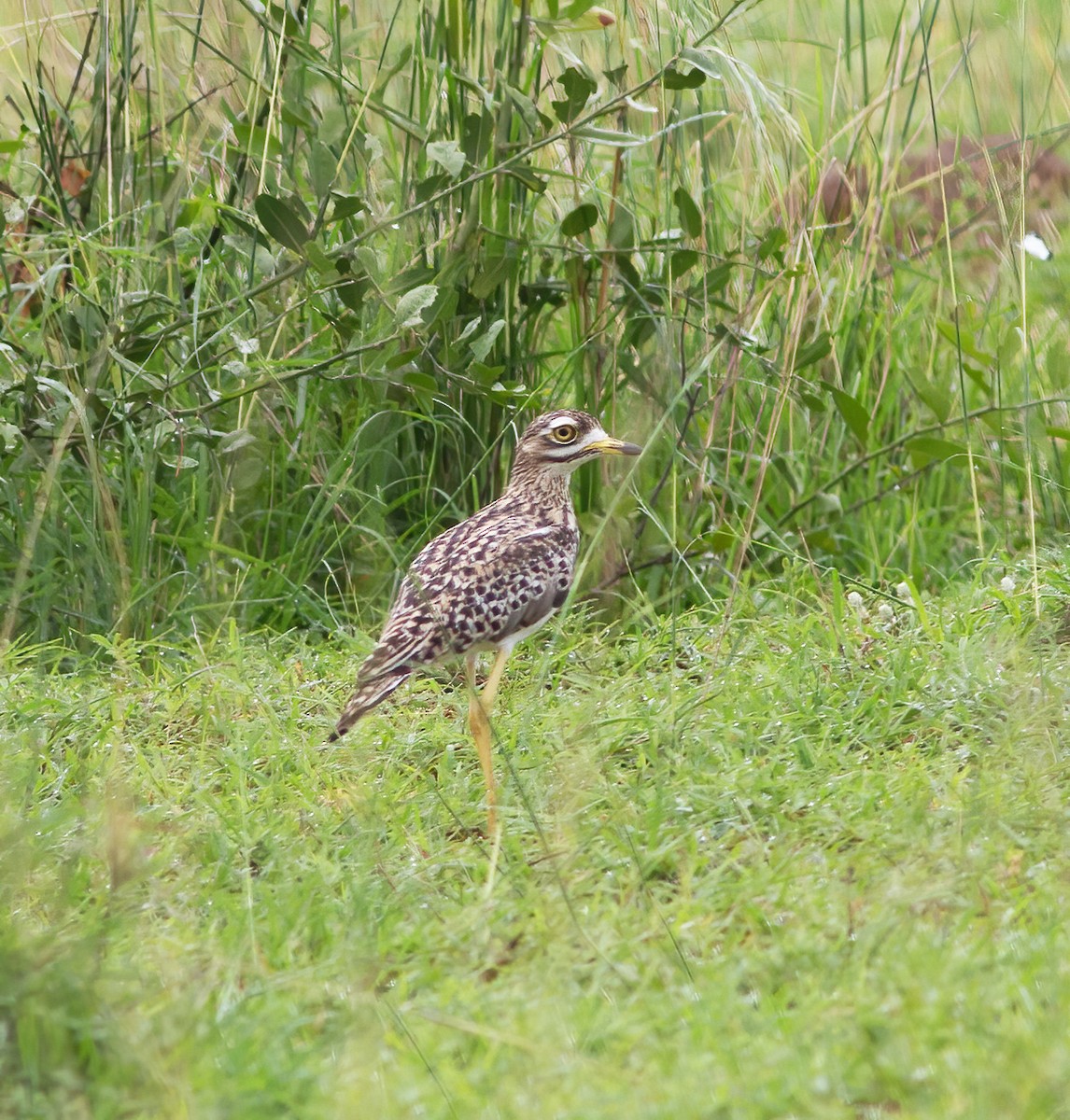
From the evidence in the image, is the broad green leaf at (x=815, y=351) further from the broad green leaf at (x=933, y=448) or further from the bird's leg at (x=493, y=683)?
the bird's leg at (x=493, y=683)

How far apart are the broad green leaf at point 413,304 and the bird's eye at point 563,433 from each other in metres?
0.60

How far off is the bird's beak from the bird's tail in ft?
3.87

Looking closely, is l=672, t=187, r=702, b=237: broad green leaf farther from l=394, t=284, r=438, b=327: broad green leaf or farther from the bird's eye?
l=394, t=284, r=438, b=327: broad green leaf

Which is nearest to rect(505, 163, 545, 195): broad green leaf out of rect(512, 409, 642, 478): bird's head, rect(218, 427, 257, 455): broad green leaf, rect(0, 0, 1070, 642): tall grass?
rect(0, 0, 1070, 642): tall grass

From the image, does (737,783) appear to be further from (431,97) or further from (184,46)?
(184,46)

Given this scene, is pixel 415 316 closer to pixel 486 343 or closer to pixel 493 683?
pixel 486 343

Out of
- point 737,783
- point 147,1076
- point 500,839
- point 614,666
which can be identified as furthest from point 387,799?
point 147,1076

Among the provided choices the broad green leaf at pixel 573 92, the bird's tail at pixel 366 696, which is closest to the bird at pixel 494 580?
the bird's tail at pixel 366 696

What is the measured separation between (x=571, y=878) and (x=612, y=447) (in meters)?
1.99

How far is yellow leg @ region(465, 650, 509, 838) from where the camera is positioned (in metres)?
4.16

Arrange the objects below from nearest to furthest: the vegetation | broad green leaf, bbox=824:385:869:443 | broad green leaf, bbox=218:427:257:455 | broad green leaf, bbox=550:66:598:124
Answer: the vegetation < broad green leaf, bbox=550:66:598:124 < broad green leaf, bbox=218:427:257:455 < broad green leaf, bbox=824:385:869:443

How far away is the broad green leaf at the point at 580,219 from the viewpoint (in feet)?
17.8

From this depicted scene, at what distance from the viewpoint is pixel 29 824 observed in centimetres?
343

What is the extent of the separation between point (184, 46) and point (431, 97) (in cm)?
130
